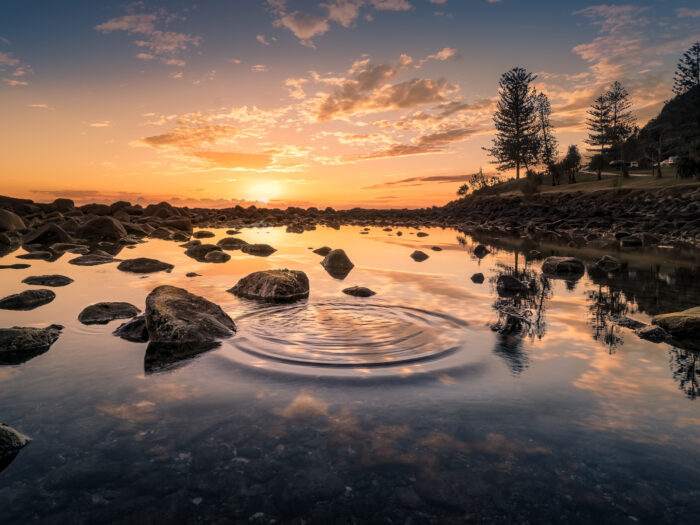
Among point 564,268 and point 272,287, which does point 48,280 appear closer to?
point 272,287

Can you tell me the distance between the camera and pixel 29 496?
8.66ft

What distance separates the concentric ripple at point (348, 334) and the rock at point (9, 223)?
26.4 metres

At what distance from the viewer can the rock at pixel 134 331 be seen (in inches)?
230

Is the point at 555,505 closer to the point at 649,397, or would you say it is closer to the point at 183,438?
the point at 649,397

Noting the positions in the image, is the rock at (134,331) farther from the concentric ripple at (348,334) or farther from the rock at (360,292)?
the rock at (360,292)

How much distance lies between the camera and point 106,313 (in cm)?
687

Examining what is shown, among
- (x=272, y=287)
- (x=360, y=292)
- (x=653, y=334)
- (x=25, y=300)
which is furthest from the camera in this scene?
(x=360, y=292)

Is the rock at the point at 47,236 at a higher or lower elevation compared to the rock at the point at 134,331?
higher

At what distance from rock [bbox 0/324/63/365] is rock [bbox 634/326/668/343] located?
8682 millimetres

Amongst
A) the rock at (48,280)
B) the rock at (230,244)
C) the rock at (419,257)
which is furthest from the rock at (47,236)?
the rock at (419,257)

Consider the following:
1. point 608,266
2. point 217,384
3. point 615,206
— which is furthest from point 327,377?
point 615,206

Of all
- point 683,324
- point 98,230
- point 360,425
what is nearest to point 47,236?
point 98,230

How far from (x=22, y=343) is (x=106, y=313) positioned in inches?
61.2

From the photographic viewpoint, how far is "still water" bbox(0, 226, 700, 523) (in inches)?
104
